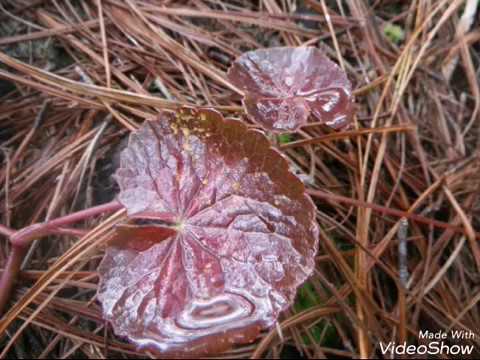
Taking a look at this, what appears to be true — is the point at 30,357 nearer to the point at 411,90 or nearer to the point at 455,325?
the point at 455,325

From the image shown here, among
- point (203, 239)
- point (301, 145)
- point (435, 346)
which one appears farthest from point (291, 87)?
point (435, 346)

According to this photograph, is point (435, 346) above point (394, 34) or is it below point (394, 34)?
below

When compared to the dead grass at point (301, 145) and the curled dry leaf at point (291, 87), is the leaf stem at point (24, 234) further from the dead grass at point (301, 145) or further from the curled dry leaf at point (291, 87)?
the curled dry leaf at point (291, 87)

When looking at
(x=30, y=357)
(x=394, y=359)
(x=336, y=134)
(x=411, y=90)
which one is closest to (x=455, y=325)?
(x=394, y=359)

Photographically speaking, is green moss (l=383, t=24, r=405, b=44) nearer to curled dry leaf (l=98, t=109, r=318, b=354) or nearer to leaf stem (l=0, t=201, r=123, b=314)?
curled dry leaf (l=98, t=109, r=318, b=354)

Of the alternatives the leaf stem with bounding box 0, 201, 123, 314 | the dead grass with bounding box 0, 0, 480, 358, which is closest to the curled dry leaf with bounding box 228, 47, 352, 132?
the dead grass with bounding box 0, 0, 480, 358

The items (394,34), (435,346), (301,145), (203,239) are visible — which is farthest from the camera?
(394,34)

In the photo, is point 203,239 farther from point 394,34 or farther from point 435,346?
point 394,34
